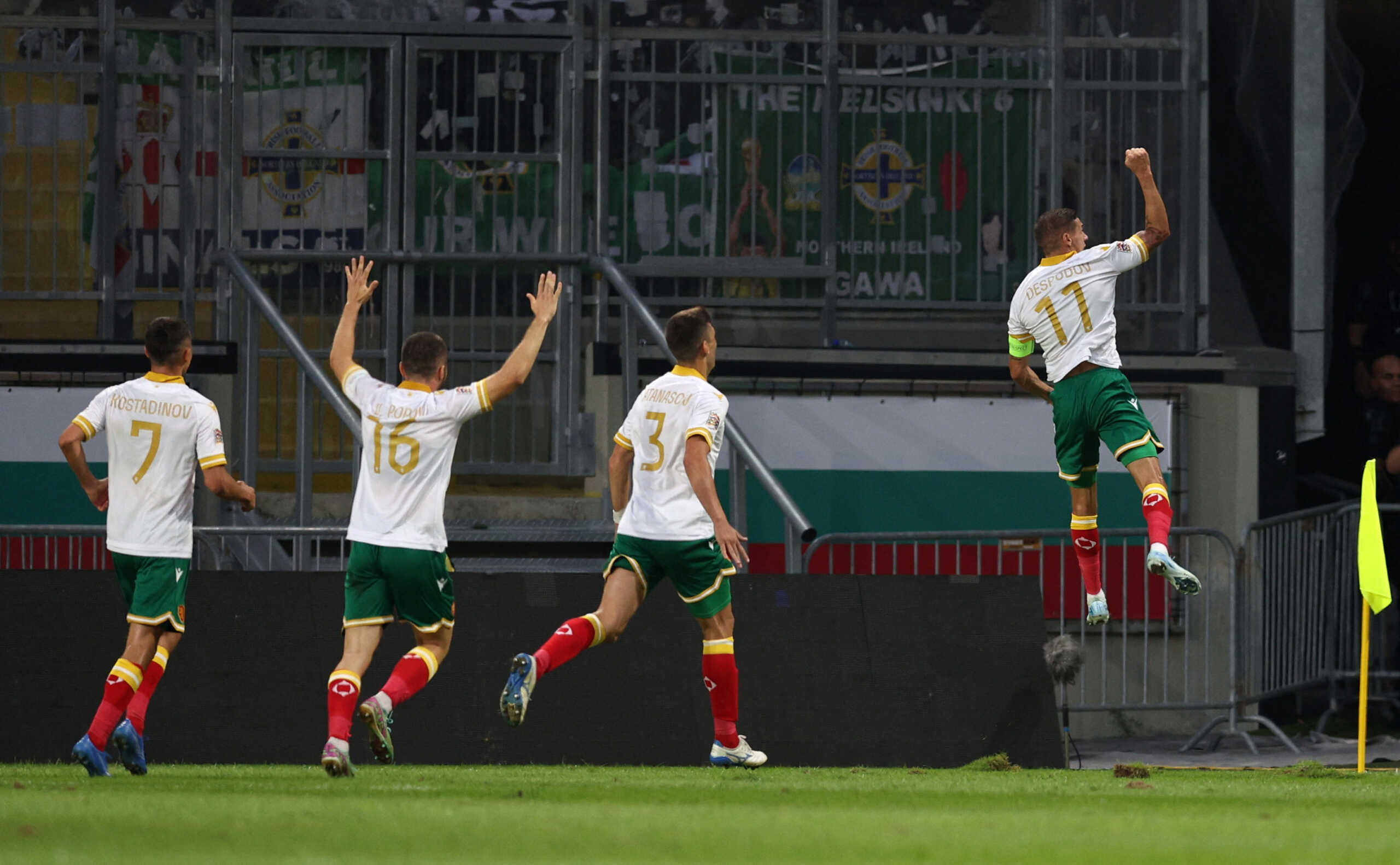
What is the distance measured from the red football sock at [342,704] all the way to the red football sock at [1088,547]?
13.2 ft

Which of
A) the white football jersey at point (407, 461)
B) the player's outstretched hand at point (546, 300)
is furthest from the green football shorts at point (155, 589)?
the player's outstretched hand at point (546, 300)

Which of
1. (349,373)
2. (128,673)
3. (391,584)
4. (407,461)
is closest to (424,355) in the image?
(349,373)

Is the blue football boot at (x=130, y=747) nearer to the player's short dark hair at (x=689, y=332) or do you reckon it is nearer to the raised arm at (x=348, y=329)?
the raised arm at (x=348, y=329)

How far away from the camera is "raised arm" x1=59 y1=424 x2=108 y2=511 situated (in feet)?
30.1

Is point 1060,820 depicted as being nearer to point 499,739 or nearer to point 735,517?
point 499,739

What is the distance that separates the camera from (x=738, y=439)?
41.1ft

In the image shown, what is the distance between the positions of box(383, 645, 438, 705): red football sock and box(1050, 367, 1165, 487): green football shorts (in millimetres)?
3555

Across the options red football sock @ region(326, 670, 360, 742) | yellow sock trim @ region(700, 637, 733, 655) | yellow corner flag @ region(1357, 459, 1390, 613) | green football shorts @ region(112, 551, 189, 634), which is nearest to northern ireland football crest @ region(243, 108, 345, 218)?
green football shorts @ region(112, 551, 189, 634)

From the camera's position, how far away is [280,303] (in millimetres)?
14273

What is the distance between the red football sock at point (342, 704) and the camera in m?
8.29

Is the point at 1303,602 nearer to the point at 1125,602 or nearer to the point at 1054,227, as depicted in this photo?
the point at 1125,602

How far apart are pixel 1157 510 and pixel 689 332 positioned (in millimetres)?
2629

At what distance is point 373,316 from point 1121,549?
18.6 ft

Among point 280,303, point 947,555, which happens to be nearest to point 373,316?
point 280,303
